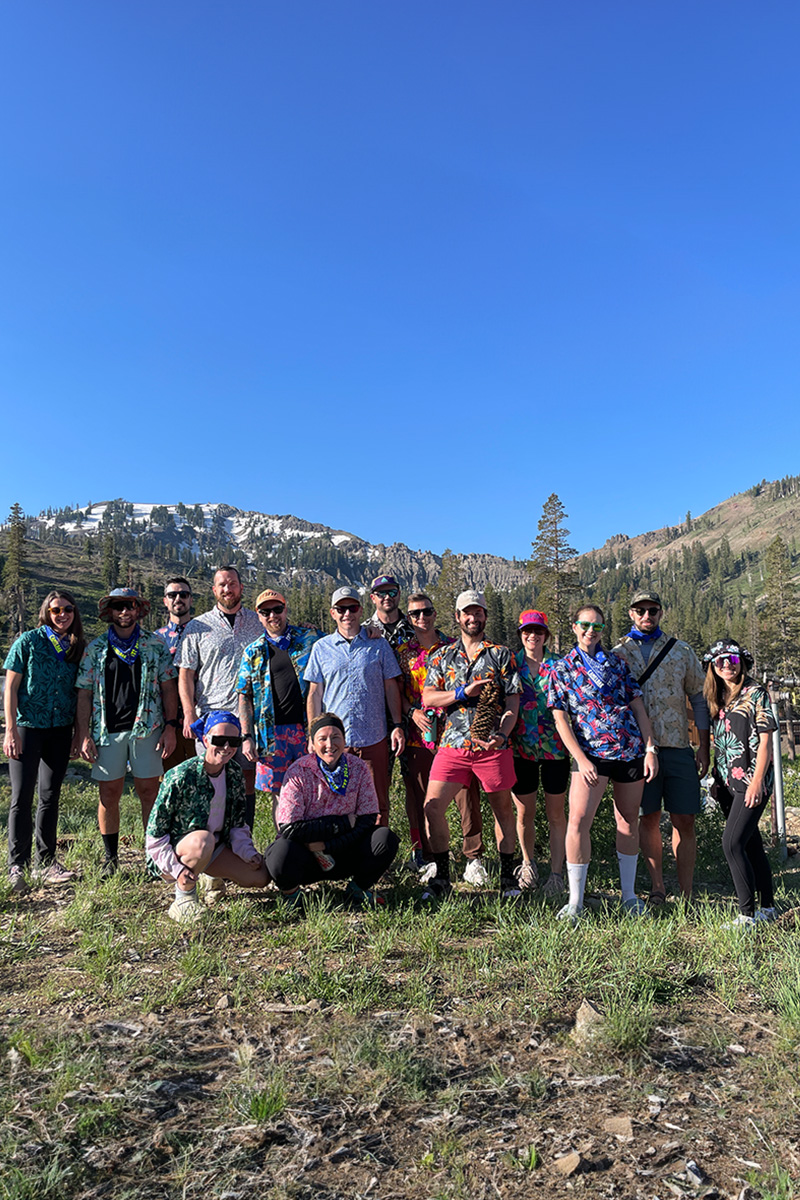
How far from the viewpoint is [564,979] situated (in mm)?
4082

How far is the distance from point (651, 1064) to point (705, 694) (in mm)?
3212

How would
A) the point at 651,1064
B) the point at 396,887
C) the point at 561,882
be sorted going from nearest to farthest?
the point at 651,1064 < the point at 396,887 < the point at 561,882

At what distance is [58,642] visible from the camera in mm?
6137

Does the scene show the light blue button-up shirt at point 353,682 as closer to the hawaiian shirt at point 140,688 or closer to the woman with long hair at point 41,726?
the hawaiian shirt at point 140,688

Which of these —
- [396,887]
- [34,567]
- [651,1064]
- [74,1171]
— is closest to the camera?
[74,1171]

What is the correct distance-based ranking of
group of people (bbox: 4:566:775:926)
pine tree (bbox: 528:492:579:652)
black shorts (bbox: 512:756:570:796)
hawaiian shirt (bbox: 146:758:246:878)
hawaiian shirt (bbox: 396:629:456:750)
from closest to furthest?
hawaiian shirt (bbox: 146:758:246:878), group of people (bbox: 4:566:775:926), black shorts (bbox: 512:756:570:796), hawaiian shirt (bbox: 396:629:456:750), pine tree (bbox: 528:492:579:652)

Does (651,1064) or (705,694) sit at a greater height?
(705,694)

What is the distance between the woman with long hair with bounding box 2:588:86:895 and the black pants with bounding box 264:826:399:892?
2189mm

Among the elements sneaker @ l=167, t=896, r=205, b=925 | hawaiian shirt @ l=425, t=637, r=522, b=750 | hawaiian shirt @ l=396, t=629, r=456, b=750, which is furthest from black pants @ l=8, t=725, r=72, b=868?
hawaiian shirt @ l=425, t=637, r=522, b=750

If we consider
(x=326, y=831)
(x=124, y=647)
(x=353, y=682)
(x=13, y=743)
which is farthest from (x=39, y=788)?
(x=353, y=682)

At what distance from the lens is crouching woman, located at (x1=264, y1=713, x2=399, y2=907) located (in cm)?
502

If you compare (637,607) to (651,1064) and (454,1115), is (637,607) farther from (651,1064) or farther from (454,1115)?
(454,1115)

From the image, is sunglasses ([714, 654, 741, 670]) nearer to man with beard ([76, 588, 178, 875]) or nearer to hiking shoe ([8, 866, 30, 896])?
man with beard ([76, 588, 178, 875])

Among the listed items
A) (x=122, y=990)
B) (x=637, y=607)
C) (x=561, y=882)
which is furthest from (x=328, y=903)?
(x=637, y=607)
